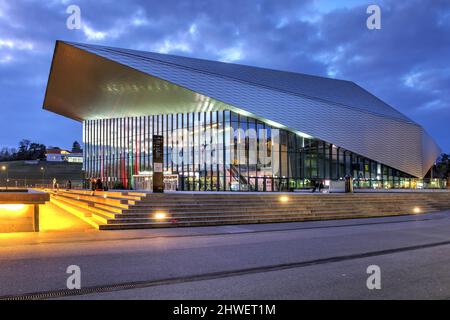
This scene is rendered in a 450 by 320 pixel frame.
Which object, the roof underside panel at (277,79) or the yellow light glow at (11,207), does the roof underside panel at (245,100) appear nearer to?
the roof underside panel at (277,79)

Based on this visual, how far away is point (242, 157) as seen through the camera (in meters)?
40.3

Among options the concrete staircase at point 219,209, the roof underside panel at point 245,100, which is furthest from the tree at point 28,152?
the concrete staircase at point 219,209

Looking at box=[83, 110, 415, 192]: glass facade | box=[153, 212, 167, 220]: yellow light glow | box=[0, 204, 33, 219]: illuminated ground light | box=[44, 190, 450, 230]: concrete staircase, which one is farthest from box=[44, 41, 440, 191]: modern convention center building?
box=[0, 204, 33, 219]: illuminated ground light

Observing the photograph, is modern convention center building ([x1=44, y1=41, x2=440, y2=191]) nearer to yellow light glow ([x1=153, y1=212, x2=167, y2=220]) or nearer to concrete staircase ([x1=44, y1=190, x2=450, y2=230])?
concrete staircase ([x1=44, y1=190, x2=450, y2=230])

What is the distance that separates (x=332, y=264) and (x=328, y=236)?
4925 millimetres

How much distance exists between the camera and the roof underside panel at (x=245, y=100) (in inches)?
1364

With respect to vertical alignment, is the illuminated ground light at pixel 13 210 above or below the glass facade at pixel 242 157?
below

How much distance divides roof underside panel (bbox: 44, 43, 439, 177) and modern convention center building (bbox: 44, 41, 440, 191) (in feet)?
0.38

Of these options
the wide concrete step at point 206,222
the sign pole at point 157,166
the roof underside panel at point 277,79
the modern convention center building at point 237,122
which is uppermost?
the roof underside panel at point 277,79

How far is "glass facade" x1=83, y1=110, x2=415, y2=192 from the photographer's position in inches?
1590

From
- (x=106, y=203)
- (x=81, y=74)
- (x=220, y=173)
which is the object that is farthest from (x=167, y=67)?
(x=106, y=203)

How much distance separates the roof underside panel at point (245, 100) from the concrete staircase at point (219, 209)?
16549mm

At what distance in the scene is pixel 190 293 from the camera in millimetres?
6051
